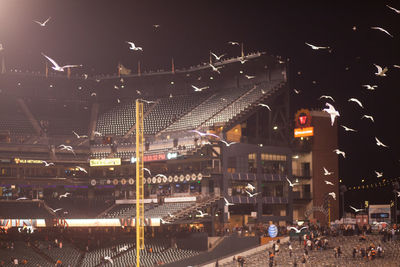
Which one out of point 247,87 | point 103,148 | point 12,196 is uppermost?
point 247,87

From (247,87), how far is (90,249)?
2845cm

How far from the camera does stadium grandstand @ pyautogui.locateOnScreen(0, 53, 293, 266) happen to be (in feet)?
225

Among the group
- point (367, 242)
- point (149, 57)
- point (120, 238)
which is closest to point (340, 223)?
point (367, 242)

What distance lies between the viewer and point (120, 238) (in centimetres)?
7012

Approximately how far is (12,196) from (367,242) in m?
42.9

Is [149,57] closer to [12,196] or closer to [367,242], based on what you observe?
[12,196]

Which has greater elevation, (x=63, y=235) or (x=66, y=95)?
(x=66, y=95)

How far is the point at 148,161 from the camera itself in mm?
77438

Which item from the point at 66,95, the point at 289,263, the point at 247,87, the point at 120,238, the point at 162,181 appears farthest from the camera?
the point at 66,95

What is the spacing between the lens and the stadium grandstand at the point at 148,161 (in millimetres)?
68500

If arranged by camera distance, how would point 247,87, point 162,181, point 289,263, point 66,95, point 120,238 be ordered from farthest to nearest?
point 66,95 → point 247,87 → point 162,181 → point 120,238 → point 289,263

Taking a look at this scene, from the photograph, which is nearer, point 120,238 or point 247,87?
point 120,238

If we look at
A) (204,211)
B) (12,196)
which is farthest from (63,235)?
(204,211)

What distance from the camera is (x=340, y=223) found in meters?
69.2
